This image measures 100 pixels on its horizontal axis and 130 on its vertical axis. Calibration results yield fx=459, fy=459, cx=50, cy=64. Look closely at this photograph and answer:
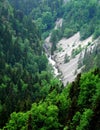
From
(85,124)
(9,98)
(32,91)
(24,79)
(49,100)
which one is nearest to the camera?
(85,124)

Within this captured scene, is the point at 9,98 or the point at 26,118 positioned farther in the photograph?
the point at 9,98

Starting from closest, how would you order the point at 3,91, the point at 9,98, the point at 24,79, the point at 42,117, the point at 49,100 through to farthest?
the point at 42,117 < the point at 49,100 < the point at 9,98 < the point at 3,91 < the point at 24,79

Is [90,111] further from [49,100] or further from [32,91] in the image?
[32,91]

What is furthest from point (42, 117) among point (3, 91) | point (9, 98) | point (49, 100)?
point (3, 91)

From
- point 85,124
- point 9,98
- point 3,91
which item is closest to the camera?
point 85,124

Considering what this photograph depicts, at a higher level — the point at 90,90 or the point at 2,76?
the point at 2,76

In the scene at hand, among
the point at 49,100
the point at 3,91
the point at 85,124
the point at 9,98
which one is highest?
the point at 3,91

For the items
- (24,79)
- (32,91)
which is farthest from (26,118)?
(24,79)

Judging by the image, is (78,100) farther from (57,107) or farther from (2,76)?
(2,76)

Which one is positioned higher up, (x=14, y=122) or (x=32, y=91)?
(x=32, y=91)
